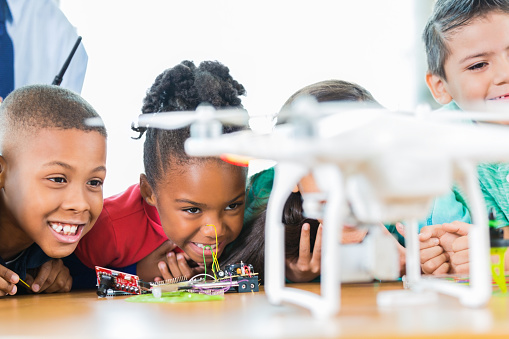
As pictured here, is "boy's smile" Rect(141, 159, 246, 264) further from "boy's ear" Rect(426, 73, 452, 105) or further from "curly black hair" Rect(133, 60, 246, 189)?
"boy's ear" Rect(426, 73, 452, 105)

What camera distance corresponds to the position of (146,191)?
3.68 feet

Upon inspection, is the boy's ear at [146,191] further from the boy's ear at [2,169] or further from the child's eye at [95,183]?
the boy's ear at [2,169]

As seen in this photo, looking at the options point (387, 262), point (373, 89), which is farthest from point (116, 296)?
point (373, 89)

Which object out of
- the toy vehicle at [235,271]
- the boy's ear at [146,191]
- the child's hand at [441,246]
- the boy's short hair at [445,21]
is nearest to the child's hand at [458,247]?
the child's hand at [441,246]

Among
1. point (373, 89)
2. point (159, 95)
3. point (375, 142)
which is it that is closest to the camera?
point (375, 142)

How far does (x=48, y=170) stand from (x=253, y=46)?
780 millimetres

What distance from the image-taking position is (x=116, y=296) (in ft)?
2.75

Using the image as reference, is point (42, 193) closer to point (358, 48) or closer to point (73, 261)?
point (73, 261)

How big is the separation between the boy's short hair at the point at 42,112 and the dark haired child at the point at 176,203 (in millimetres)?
137

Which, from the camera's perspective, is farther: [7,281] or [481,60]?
[481,60]

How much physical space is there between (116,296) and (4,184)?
0.29 metres

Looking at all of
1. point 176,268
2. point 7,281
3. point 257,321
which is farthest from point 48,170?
point 257,321

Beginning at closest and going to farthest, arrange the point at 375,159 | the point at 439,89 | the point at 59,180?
the point at 375,159 < the point at 59,180 < the point at 439,89

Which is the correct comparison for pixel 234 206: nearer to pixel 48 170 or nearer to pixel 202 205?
pixel 202 205
